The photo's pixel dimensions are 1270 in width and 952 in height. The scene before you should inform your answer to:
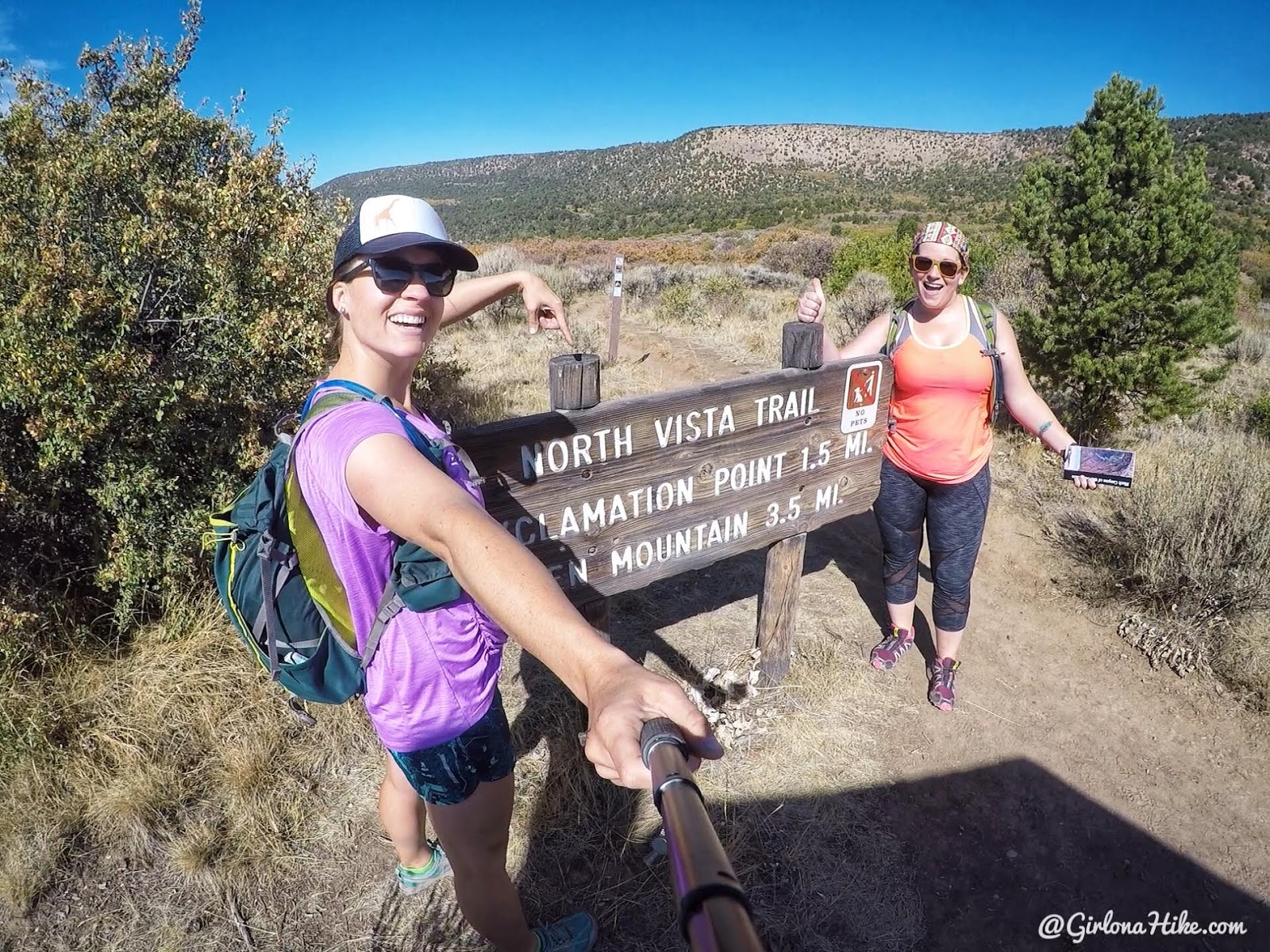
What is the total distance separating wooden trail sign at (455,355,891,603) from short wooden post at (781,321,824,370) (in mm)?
53

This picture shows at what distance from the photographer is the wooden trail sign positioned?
76.2 inches

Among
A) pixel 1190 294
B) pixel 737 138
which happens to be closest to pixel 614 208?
pixel 737 138

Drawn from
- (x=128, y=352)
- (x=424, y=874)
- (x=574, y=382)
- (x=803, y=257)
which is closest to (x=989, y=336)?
(x=574, y=382)

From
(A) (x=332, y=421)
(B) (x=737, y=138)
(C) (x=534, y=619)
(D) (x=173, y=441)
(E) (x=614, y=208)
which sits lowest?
(D) (x=173, y=441)

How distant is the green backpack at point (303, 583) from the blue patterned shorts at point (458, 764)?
0.21 m

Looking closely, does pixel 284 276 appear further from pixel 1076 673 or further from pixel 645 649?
pixel 1076 673

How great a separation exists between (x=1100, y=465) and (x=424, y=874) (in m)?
2.78

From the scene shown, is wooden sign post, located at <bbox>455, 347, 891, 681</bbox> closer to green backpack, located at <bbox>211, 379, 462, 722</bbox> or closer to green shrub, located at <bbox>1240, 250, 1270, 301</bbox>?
green backpack, located at <bbox>211, 379, 462, 722</bbox>

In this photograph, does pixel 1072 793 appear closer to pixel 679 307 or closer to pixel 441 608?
pixel 441 608

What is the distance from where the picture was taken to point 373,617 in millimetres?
1297

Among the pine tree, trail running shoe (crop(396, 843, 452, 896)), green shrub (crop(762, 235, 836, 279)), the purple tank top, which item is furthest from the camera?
green shrub (crop(762, 235, 836, 279))

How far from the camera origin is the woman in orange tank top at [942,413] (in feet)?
8.48

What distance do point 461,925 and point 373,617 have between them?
4.69 feet

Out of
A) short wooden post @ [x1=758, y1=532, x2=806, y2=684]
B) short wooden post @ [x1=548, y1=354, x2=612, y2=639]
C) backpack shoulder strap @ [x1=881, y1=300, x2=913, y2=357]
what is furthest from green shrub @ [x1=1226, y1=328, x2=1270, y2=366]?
short wooden post @ [x1=548, y1=354, x2=612, y2=639]
